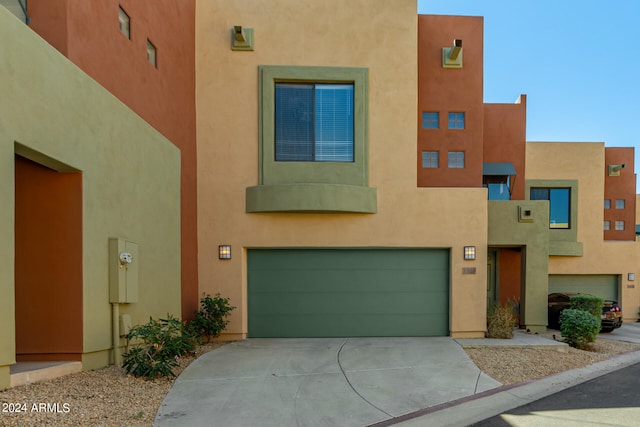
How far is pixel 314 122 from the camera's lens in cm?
1040

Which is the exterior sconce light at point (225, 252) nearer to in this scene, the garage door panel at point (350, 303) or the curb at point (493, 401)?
the garage door panel at point (350, 303)

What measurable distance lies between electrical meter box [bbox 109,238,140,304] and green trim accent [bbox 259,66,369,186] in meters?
4.26

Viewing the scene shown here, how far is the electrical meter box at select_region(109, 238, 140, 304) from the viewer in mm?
6395

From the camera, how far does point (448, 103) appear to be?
1149 centimetres

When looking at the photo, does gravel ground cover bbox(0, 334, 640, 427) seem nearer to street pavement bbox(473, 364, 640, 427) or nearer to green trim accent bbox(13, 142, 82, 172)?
street pavement bbox(473, 364, 640, 427)

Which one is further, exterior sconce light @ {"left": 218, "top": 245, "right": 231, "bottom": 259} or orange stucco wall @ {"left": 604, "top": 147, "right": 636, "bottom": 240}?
orange stucco wall @ {"left": 604, "top": 147, "right": 636, "bottom": 240}

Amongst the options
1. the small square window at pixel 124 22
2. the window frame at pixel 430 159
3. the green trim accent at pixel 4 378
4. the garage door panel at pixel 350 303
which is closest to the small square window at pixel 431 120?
the window frame at pixel 430 159

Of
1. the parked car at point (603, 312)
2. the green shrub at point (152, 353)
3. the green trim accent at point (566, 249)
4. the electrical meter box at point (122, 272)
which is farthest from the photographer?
the green trim accent at point (566, 249)

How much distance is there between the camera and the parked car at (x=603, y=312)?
13.2 meters

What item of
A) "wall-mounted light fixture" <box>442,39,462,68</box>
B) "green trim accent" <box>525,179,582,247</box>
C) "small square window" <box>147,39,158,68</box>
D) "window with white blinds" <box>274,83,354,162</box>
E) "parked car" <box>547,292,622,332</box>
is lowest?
"parked car" <box>547,292,622,332</box>

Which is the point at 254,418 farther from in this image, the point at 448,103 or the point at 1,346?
the point at 448,103

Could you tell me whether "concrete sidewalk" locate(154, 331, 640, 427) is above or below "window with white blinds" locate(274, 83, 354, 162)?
below

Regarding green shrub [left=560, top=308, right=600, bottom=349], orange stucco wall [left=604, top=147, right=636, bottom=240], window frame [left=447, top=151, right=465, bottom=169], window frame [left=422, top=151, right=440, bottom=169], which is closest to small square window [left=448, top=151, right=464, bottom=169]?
window frame [left=447, top=151, right=465, bottom=169]

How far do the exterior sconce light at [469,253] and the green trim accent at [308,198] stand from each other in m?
2.95
